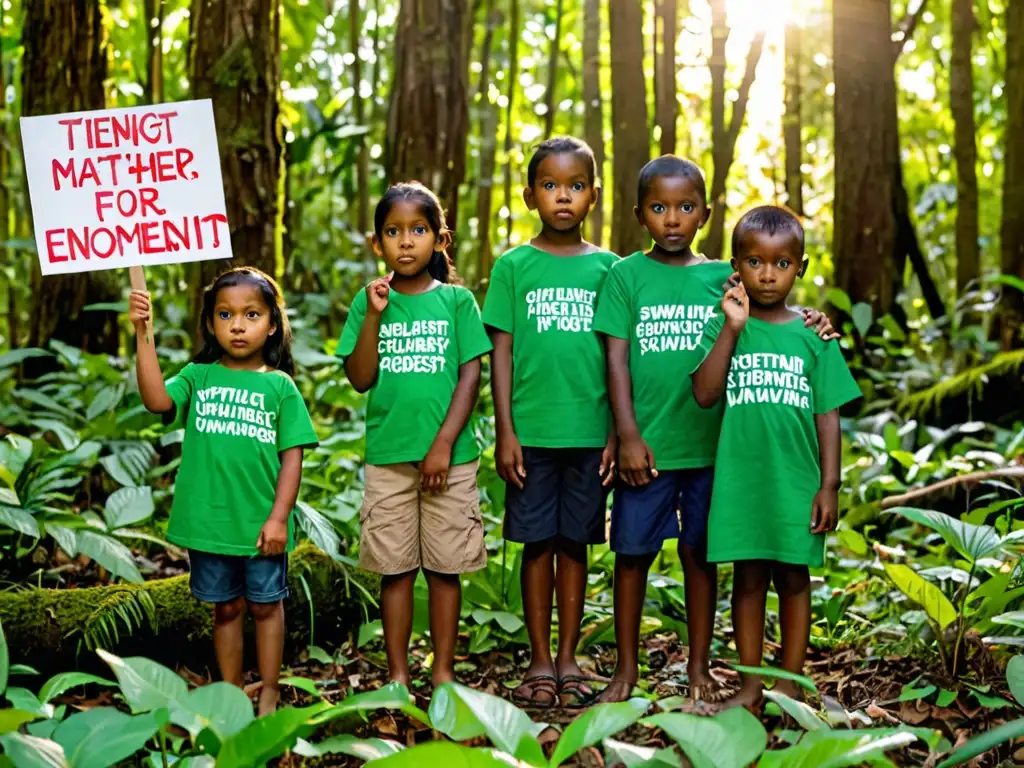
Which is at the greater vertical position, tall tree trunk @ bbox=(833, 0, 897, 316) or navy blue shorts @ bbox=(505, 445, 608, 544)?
tall tree trunk @ bbox=(833, 0, 897, 316)

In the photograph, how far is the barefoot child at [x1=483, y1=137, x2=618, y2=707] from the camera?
144 inches

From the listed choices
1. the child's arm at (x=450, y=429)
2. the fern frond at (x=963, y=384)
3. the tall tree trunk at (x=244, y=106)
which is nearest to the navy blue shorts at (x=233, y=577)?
the child's arm at (x=450, y=429)

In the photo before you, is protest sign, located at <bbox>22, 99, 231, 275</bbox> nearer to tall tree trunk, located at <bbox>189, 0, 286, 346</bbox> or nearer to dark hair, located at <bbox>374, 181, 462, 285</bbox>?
dark hair, located at <bbox>374, 181, 462, 285</bbox>

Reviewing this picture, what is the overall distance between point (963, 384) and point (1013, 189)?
1719mm

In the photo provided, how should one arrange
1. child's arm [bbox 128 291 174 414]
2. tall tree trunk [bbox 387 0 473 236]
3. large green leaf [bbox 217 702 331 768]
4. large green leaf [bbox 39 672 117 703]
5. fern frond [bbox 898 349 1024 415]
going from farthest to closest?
tall tree trunk [bbox 387 0 473 236] < fern frond [bbox 898 349 1024 415] < child's arm [bbox 128 291 174 414] < large green leaf [bbox 39 672 117 703] < large green leaf [bbox 217 702 331 768]

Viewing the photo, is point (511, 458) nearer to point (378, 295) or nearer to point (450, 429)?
point (450, 429)

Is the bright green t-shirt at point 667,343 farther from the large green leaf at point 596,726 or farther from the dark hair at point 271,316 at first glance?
the large green leaf at point 596,726

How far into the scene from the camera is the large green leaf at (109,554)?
11.4 ft

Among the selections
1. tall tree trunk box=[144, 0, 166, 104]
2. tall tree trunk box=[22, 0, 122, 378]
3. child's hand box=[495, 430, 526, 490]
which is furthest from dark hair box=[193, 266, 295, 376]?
tall tree trunk box=[144, 0, 166, 104]

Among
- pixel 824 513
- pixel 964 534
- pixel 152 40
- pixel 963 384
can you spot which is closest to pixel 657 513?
pixel 824 513

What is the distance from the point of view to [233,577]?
134 inches

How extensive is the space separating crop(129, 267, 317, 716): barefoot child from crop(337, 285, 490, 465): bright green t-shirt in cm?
26

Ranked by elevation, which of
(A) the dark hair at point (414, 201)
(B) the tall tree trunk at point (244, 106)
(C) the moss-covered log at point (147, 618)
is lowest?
(C) the moss-covered log at point (147, 618)

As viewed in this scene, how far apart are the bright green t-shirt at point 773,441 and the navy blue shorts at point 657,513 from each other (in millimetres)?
181
